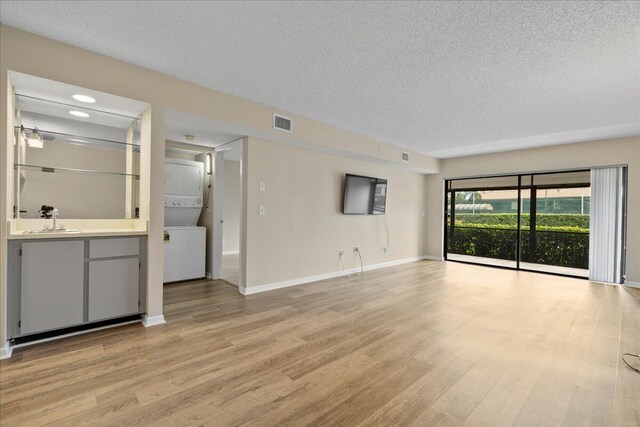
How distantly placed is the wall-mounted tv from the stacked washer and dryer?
2.67 m

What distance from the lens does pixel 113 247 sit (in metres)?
2.98

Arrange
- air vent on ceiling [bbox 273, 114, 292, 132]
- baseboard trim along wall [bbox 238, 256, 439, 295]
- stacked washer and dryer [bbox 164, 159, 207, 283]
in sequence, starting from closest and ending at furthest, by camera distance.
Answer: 1. air vent on ceiling [bbox 273, 114, 292, 132]
2. baseboard trim along wall [bbox 238, 256, 439, 295]
3. stacked washer and dryer [bbox 164, 159, 207, 283]

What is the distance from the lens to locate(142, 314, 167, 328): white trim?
10.1 ft

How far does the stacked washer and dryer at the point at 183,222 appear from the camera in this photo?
188 inches

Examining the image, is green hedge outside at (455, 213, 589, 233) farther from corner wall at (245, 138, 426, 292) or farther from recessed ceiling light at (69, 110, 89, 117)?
recessed ceiling light at (69, 110, 89, 117)

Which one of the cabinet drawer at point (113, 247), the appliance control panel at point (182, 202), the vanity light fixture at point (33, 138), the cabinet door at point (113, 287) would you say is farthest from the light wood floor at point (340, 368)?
the vanity light fixture at point (33, 138)

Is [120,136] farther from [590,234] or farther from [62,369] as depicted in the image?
[590,234]

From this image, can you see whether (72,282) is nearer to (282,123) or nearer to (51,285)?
(51,285)

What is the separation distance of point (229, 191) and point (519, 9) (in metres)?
7.31

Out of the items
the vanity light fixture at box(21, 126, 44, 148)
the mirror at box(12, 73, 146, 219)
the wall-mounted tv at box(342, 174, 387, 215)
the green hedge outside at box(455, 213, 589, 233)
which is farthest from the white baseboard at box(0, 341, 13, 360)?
the green hedge outside at box(455, 213, 589, 233)

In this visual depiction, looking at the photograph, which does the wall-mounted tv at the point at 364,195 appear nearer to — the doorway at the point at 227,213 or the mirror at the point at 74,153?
the doorway at the point at 227,213

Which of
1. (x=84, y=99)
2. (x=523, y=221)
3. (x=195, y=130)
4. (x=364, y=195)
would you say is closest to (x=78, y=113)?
(x=84, y=99)

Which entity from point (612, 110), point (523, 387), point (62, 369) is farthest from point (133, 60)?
point (612, 110)

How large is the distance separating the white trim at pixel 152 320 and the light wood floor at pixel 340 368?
0.30 ft
